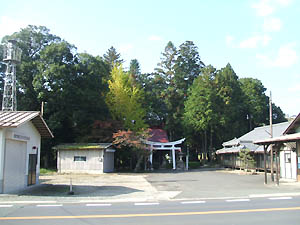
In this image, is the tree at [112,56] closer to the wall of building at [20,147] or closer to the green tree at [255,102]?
the green tree at [255,102]

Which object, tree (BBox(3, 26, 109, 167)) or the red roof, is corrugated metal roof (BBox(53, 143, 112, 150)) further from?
the red roof

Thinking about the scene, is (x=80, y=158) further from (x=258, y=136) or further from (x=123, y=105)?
(x=258, y=136)

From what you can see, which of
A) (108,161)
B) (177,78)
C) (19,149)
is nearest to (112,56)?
(177,78)

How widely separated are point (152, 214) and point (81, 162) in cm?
2117

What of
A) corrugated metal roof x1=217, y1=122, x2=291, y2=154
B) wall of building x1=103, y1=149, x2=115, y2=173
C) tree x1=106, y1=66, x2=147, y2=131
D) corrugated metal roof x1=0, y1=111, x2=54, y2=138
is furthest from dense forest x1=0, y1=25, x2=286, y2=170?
corrugated metal roof x1=0, y1=111, x2=54, y2=138

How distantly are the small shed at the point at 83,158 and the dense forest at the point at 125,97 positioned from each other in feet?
9.81

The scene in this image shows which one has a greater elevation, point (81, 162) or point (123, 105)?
point (123, 105)

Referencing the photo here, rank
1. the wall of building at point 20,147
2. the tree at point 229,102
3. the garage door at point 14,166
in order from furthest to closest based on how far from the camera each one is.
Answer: the tree at point 229,102 → the garage door at point 14,166 → the wall of building at point 20,147

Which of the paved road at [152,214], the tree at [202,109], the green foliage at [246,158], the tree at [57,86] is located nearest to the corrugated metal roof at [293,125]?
the green foliage at [246,158]

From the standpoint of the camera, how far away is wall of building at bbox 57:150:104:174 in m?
28.4

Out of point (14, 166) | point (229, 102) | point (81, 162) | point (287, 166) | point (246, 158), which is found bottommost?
point (81, 162)

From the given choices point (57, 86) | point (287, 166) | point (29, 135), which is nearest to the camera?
point (29, 135)

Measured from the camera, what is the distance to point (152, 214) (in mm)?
8773

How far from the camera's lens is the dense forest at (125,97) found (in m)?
31.7
